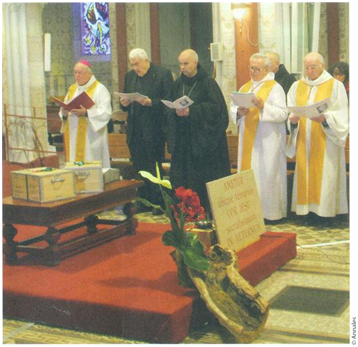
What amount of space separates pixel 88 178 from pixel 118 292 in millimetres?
1544

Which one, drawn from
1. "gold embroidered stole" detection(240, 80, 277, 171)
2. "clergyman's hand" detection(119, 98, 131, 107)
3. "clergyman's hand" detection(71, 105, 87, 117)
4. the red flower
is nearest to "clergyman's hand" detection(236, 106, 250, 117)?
"gold embroidered stole" detection(240, 80, 277, 171)

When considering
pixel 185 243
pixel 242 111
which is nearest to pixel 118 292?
pixel 185 243

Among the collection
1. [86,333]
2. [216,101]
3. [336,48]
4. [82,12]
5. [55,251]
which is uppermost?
[82,12]

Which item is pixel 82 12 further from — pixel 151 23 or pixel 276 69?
pixel 276 69

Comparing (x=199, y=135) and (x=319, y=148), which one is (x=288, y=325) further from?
(x=199, y=135)

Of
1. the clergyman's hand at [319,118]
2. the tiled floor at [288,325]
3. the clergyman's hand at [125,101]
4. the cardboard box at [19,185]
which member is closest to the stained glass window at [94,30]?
the clergyman's hand at [125,101]

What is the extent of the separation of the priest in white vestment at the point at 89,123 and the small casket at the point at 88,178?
2.13m

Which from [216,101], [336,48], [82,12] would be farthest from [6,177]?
[82,12]

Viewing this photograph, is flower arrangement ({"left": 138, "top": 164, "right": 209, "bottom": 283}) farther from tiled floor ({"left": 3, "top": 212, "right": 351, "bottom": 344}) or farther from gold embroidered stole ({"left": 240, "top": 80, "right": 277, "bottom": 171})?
gold embroidered stole ({"left": 240, "top": 80, "right": 277, "bottom": 171})

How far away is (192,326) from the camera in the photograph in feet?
15.3

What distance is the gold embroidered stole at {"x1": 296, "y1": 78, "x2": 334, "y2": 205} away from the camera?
770cm

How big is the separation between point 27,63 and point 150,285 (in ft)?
24.1

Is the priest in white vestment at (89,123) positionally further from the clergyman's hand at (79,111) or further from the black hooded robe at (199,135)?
the black hooded robe at (199,135)

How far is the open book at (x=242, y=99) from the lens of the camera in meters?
7.41
